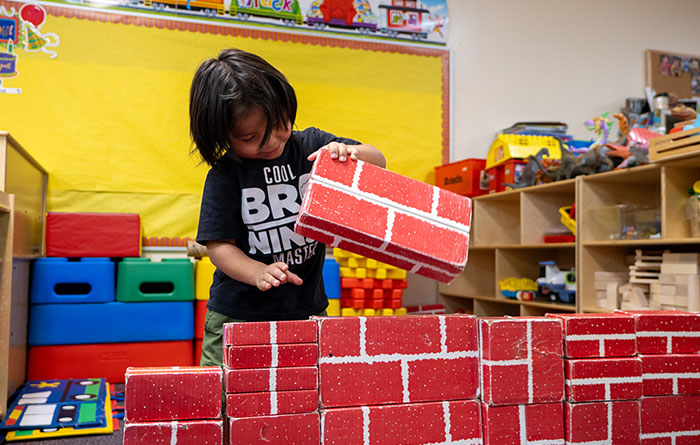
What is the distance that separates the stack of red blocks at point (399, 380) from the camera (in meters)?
0.84

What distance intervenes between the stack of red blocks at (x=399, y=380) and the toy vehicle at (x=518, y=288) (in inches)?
97.0

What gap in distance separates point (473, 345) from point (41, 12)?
3.41m

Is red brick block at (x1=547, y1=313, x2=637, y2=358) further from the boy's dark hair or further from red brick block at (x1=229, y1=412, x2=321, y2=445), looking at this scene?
the boy's dark hair

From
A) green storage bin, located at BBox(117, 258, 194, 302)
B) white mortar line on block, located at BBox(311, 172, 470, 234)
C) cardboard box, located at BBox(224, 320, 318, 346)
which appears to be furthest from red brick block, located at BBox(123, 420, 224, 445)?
green storage bin, located at BBox(117, 258, 194, 302)

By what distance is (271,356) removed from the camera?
84 centimetres

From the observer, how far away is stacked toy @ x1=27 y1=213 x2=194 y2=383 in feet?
9.48

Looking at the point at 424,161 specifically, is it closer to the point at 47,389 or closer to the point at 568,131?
the point at 568,131

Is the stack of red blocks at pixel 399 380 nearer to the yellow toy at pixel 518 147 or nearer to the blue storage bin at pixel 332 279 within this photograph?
the blue storage bin at pixel 332 279

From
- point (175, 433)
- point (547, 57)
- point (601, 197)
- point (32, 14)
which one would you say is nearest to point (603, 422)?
point (175, 433)

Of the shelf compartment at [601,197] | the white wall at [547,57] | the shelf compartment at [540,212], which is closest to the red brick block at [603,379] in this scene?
the shelf compartment at [601,197]

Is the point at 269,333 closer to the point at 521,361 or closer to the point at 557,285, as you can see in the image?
the point at 521,361

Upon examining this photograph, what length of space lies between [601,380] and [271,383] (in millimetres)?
509

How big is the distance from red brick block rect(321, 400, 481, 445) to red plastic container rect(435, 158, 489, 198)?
2.85 meters

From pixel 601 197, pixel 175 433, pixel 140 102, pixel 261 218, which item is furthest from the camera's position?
pixel 140 102
